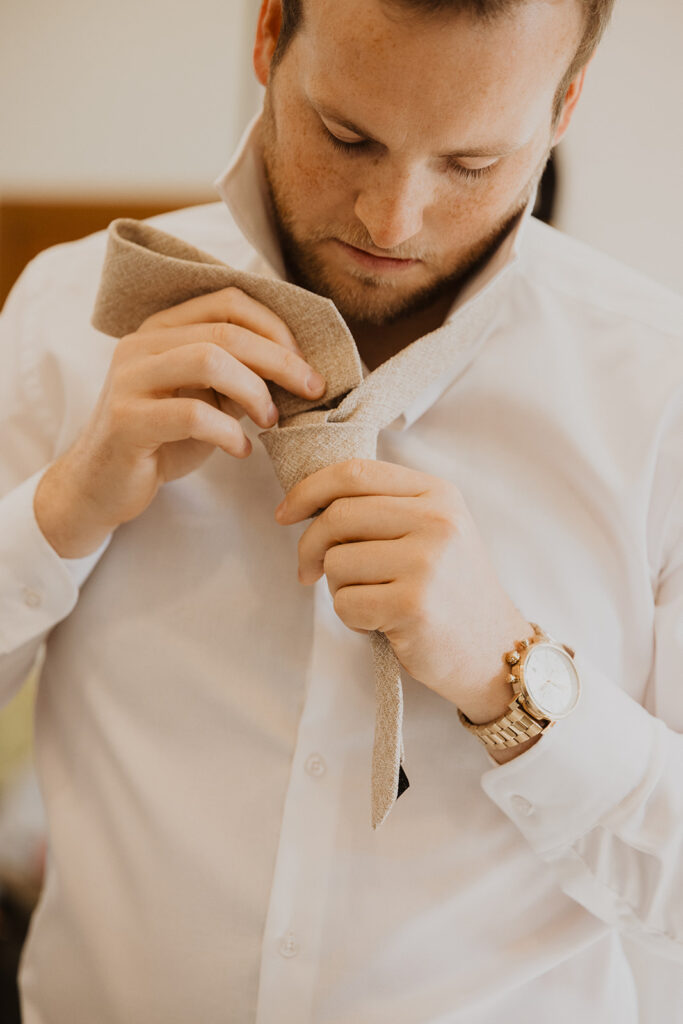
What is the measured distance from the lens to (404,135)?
64 centimetres

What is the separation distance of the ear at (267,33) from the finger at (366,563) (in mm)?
448

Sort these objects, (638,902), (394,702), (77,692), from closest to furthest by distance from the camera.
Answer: (394,702) < (638,902) < (77,692)

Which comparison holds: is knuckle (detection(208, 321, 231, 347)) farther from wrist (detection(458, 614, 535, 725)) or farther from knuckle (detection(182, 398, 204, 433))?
wrist (detection(458, 614, 535, 725))

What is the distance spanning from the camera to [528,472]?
2.69ft

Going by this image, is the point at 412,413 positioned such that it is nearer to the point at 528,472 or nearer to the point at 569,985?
the point at 528,472

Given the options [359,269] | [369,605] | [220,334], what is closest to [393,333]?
[359,269]

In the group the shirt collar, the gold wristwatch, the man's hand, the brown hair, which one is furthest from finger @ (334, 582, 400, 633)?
the brown hair

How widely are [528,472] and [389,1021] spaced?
0.48 m

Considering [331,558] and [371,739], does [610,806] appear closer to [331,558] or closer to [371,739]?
[371,739]

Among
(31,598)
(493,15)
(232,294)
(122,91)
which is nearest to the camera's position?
(493,15)

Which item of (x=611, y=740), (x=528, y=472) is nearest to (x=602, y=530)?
(x=528, y=472)

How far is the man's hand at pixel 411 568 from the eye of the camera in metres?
0.63

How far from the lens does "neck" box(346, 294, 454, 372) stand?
2.78 feet

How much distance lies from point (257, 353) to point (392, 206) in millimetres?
149
